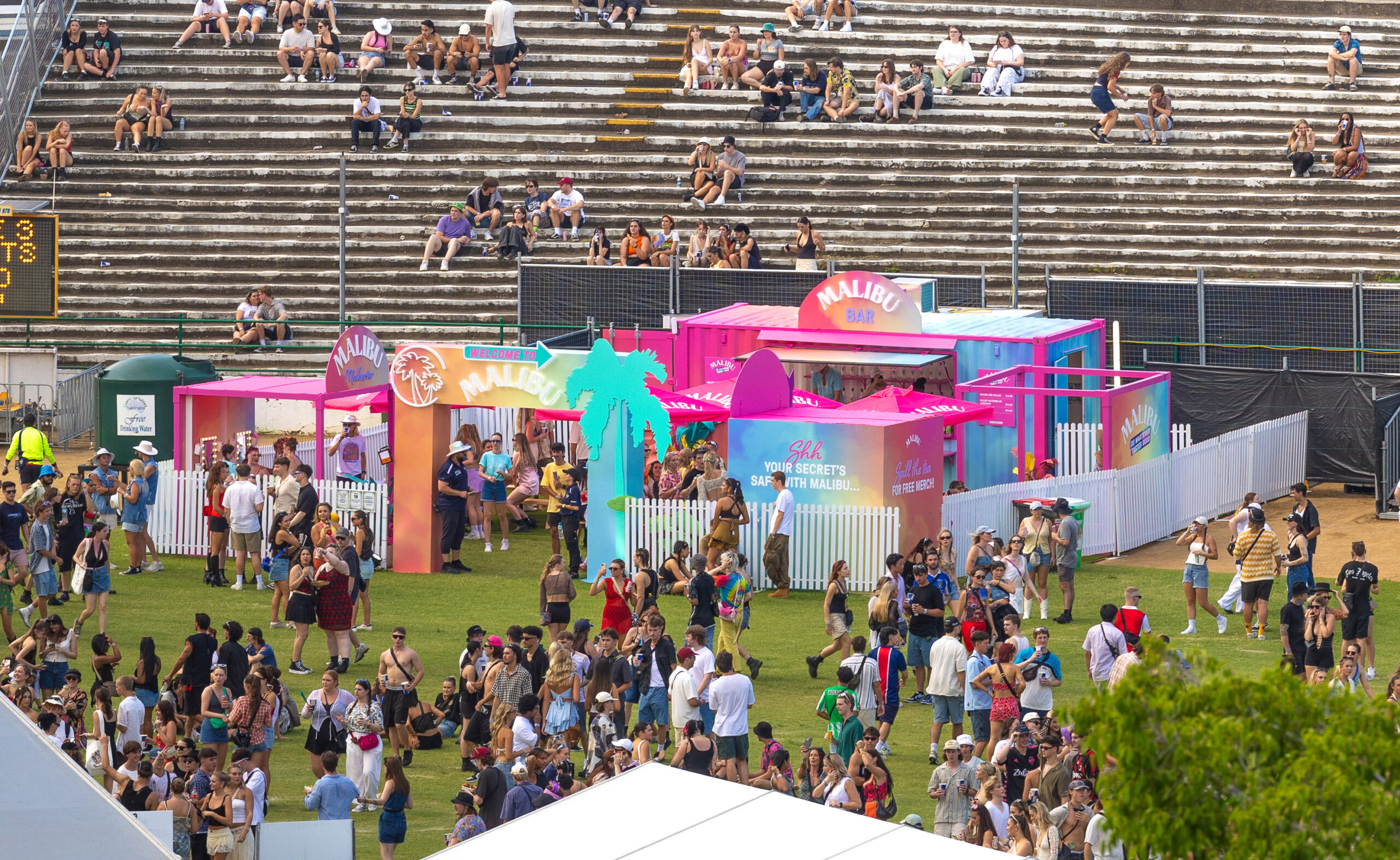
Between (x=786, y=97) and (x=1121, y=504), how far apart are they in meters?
14.3

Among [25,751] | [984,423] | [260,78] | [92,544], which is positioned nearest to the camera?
[25,751]

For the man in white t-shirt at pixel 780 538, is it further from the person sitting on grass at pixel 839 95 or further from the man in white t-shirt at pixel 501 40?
the man in white t-shirt at pixel 501 40

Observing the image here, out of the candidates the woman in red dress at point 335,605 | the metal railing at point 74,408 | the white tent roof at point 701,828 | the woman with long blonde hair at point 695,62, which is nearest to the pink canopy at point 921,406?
the woman in red dress at point 335,605

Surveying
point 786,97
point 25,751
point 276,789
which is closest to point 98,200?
Answer: point 786,97

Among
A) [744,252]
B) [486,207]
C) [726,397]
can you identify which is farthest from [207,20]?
[726,397]

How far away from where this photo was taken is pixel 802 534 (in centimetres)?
2208

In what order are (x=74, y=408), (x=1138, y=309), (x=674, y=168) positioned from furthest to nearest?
(x=674, y=168), (x=74, y=408), (x=1138, y=309)

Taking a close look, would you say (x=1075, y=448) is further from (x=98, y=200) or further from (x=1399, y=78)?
(x=98, y=200)

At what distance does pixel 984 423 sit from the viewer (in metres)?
25.5

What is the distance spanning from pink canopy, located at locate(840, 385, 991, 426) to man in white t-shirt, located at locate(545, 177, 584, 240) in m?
10.3

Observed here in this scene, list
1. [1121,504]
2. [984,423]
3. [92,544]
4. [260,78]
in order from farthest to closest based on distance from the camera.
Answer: [260,78] → [984,423] → [1121,504] → [92,544]

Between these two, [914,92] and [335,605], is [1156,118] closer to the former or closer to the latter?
[914,92]

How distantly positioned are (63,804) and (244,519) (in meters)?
12.6

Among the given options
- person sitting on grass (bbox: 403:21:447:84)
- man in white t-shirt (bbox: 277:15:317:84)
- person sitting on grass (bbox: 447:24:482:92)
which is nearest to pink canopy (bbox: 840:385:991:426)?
person sitting on grass (bbox: 447:24:482:92)
